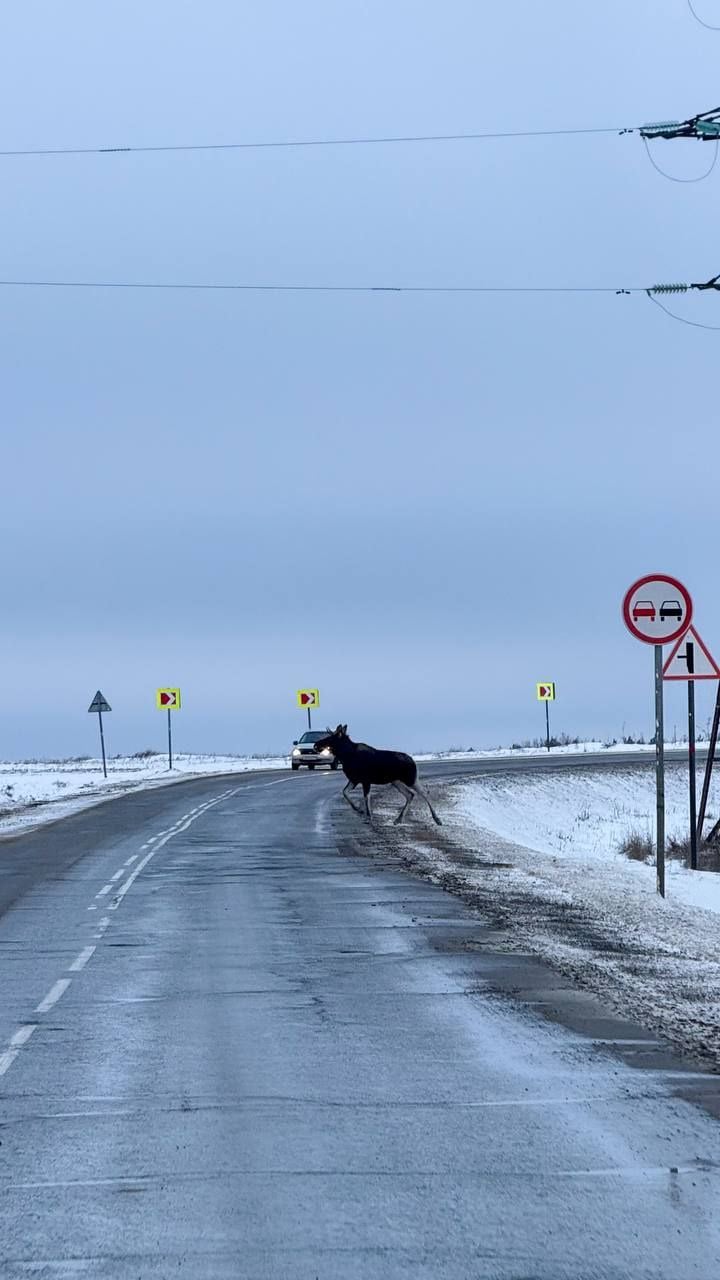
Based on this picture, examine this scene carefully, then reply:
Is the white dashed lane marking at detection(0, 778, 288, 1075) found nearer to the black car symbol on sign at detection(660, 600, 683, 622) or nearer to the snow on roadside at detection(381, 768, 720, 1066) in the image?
the snow on roadside at detection(381, 768, 720, 1066)

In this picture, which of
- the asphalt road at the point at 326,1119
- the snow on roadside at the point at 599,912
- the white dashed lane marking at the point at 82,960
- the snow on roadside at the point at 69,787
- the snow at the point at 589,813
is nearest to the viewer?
the asphalt road at the point at 326,1119

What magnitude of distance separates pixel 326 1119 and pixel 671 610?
1078 centimetres

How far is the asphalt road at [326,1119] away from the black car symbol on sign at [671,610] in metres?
4.23

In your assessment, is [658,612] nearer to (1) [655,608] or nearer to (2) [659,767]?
(1) [655,608]

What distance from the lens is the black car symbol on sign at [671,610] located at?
1761cm

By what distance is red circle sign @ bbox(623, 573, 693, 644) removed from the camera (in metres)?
17.6

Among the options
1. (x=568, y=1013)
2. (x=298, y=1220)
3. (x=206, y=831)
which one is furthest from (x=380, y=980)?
(x=206, y=831)

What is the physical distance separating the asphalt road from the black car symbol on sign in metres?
4.23

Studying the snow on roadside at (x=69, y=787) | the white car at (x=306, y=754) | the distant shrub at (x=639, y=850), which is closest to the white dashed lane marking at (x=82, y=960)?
the distant shrub at (x=639, y=850)

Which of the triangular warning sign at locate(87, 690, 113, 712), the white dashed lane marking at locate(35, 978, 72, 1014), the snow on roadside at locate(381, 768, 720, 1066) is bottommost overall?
the snow on roadside at locate(381, 768, 720, 1066)

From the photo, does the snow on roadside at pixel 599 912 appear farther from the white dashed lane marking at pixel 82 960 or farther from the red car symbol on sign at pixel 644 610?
the white dashed lane marking at pixel 82 960

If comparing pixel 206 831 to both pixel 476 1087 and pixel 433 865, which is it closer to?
pixel 433 865

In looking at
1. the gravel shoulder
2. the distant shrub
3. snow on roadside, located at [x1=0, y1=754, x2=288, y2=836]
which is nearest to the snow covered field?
snow on roadside, located at [x1=0, y1=754, x2=288, y2=836]

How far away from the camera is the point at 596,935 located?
15.0 m
